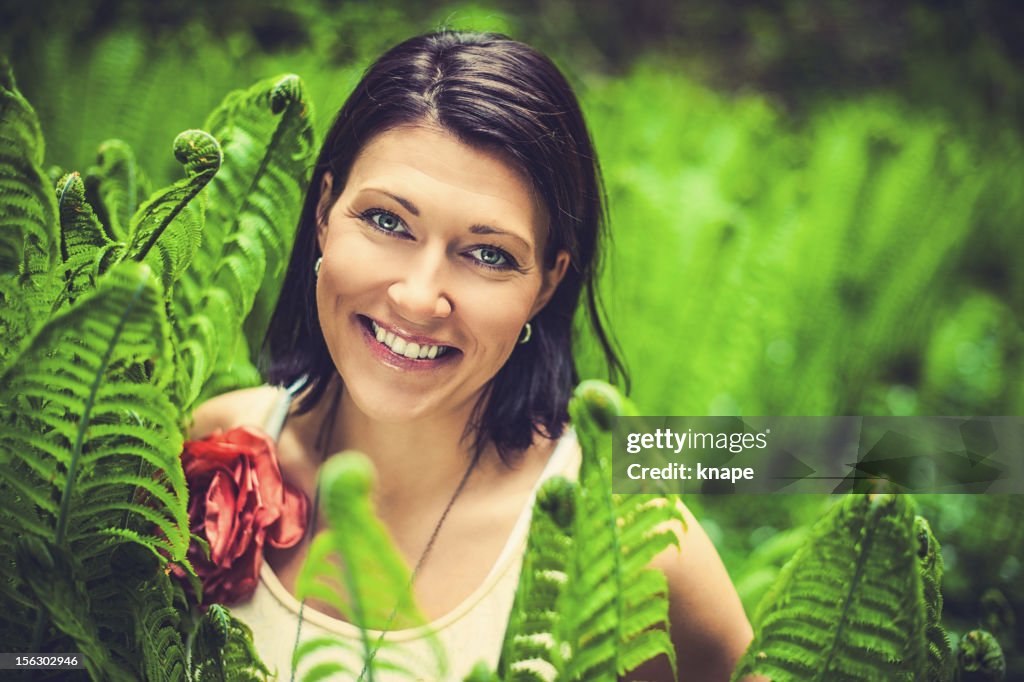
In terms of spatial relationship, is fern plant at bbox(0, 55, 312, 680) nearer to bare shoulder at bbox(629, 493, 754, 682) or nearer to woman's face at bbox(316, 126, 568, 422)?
woman's face at bbox(316, 126, 568, 422)

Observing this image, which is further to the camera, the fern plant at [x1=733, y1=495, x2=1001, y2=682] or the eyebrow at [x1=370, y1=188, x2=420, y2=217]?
the eyebrow at [x1=370, y1=188, x2=420, y2=217]

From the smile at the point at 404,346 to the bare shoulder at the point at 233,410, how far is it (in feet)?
0.88

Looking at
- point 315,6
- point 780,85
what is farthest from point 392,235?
point 780,85

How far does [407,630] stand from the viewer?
2.95ft

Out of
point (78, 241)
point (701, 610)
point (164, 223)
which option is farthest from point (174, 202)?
point (701, 610)

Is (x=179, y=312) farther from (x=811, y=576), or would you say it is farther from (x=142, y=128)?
(x=142, y=128)

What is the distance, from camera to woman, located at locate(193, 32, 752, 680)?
0.85 metres

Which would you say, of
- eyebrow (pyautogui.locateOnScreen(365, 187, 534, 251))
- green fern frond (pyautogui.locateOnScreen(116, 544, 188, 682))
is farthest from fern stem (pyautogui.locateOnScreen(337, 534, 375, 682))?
eyebrow (pyautogui.locateOnScreen(365, 187, 534, 251))

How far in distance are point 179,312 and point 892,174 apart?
64.5 inches

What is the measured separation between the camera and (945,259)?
2.01m

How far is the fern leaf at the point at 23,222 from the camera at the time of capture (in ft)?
2.54

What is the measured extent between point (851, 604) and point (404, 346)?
1.50 feet

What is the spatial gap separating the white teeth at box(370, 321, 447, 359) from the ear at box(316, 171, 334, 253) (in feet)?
0.50

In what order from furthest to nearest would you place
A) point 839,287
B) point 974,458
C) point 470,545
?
1. point 839,287
2. point 974,458
3. point 470,545
